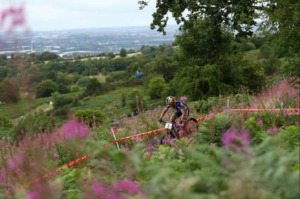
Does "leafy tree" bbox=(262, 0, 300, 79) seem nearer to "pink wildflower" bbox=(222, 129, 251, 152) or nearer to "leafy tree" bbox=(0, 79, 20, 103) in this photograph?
"pink wildflower" bbox=(222, 129, 251, 152)

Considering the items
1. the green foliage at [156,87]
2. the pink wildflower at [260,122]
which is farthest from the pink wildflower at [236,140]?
the green foliage at [156,87]

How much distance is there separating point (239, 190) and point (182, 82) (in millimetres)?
19739

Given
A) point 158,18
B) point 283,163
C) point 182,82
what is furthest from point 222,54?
point 283,163

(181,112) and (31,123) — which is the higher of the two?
(31,123)

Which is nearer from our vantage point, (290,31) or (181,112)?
(181,112)

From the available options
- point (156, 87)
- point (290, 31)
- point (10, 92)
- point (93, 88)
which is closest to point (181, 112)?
point (290, 31)

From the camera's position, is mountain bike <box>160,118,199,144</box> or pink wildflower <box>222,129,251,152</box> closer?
pink wildflower <box>222,129,251,152</box>

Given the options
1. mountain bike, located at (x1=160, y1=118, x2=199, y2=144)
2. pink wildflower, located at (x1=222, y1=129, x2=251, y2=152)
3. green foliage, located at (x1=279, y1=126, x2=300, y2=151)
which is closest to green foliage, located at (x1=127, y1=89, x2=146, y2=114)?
mountain bike, located at (x1=160, y1=118, x2=199, y2=144)

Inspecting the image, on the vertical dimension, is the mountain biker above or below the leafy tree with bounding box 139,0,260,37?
below

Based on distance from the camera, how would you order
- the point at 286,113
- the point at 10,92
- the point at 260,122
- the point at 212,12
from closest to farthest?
the point at 10,92
the point at 260,122
the point at 286,113
the point at 212,12

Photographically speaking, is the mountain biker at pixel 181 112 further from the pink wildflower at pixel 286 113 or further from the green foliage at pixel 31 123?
the green foliage at pixel 31 123

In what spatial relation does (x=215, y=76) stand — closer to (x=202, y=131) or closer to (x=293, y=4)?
(x=293, y=4)

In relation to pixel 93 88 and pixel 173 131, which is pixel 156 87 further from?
pixel 173 131

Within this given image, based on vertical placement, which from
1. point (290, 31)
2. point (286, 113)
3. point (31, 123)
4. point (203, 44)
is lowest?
point (286, 113)
